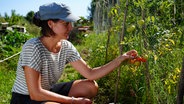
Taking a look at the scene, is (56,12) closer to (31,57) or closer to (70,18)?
(70,18)

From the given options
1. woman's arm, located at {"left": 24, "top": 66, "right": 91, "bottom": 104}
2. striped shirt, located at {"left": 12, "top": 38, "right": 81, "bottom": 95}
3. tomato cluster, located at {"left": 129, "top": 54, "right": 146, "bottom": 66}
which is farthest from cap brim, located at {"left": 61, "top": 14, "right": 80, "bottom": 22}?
tomato cluster, located at {"left": 129, "top": 54, "right": 146, "bottom": 66}

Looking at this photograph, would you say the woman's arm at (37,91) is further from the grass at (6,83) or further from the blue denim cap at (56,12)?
the grass at (6,83)

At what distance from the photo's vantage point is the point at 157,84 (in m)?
2.68

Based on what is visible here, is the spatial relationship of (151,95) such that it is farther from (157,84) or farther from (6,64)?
(6,64)

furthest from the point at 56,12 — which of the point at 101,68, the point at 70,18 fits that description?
the point at 101,68

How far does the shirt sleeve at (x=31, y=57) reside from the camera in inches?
101

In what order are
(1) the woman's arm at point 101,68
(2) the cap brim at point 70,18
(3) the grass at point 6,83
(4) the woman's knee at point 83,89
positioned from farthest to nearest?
(3) the grass at point 6,83 → (4) the woman's knee at point 83,89 → (1) the woman's arm at point 101,68 → (2) the cap brim at point 70,18

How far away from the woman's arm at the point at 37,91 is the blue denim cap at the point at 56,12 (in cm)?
42

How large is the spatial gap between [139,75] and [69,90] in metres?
0.88

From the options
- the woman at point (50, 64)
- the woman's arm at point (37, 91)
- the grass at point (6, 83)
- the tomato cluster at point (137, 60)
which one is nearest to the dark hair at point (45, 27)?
the woman at point (50, 64)

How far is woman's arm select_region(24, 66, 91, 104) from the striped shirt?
46 millimetres

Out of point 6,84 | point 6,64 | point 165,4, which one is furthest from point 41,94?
point 6,64

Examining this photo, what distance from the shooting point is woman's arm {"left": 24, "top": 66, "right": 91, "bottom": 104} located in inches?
99.8

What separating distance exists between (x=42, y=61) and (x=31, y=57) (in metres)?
0.13
